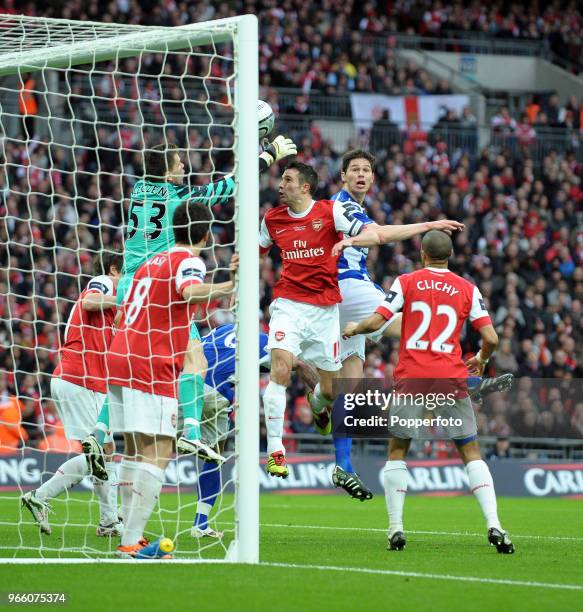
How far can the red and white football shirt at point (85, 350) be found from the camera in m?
10.4

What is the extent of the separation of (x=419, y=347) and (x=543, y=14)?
89.8 feet

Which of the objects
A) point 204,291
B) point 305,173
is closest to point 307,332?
point 305,173

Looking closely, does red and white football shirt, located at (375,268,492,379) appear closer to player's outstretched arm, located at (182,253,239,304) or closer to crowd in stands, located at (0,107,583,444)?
player's outstretched arm, located at (182,253,239,304)

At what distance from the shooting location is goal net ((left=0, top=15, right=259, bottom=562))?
8.11m

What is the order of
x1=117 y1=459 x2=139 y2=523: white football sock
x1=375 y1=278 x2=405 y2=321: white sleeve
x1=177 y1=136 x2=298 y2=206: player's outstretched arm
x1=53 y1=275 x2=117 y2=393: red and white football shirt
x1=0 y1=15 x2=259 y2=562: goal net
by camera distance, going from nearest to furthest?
x1=117 y1=459 x2=139 y2=523: white football sock → x1=0 y1=15 x2=259 y2=562: goal net → x1=375 y1=278 x2=405 y2=321: white sleeve → x1=177 y1=136 x2=298 y2=206: player's outstretched arm → x1=53 y1=275 x2=117 y2=393: red and white football shirt

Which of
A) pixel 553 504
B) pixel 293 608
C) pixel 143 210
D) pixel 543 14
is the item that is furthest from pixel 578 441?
pixel 543 14

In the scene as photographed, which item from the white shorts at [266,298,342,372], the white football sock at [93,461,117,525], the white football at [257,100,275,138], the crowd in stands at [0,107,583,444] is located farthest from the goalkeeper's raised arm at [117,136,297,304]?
the crowd in stands at [0,107,583,444]

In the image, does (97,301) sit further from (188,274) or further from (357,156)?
(357,156)

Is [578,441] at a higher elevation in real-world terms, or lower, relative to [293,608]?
lower

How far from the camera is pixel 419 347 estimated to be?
8.98m

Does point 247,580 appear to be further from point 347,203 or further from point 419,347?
point 347,203

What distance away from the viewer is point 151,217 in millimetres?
10031

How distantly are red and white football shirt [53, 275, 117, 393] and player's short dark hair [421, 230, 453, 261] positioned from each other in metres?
2.84

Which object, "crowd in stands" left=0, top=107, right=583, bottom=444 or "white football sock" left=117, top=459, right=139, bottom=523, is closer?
"white football sock" left=117, top=459, right=139, bottom=523
